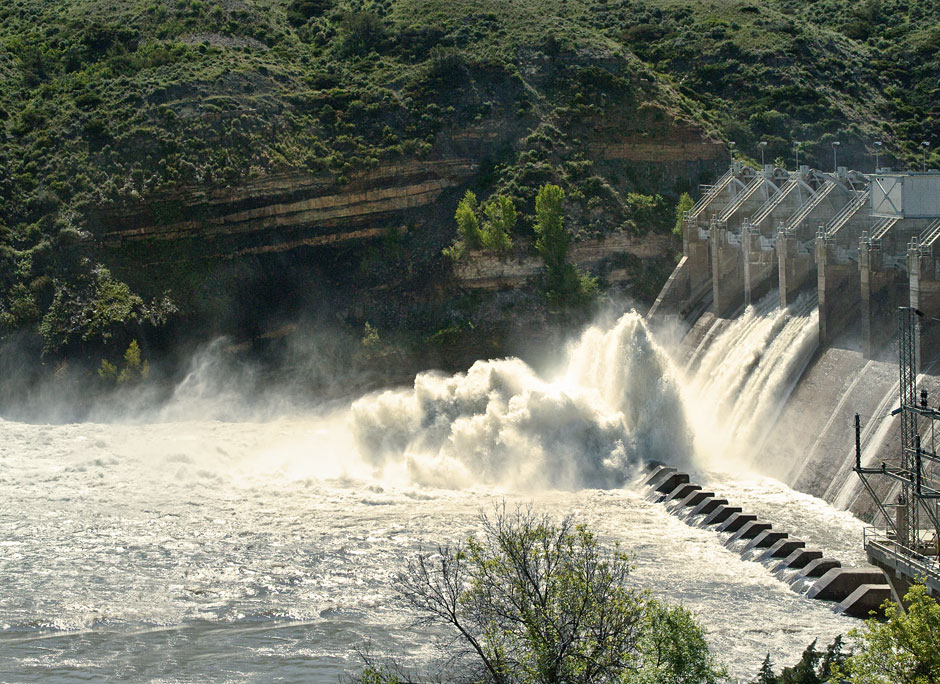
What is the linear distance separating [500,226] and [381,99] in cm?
1775

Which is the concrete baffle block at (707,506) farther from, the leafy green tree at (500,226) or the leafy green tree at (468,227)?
the leafy green tree at (468,227)

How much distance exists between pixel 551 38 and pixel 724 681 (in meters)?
73.1

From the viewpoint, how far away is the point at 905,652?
24797 millimetres

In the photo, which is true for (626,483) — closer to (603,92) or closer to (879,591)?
(879,591)

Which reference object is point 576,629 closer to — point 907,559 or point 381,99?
point 907,559

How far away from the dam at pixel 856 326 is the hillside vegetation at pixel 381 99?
16.8 metres

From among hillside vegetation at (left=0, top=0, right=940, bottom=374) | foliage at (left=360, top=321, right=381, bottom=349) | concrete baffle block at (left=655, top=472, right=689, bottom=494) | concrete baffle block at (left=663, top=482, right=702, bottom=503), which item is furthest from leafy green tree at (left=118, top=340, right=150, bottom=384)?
concrete baffle block at (left=663, top=482, right=702, bottom=503)

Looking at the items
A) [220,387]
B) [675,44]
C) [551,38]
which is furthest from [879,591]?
[675,44]

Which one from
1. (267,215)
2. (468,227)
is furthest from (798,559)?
(267,215)

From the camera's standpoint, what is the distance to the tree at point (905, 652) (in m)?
23.8

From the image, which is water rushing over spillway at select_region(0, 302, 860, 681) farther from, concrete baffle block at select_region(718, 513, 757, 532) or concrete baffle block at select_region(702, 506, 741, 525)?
concrete baffle block at select_region(702, 506, 741, 525)

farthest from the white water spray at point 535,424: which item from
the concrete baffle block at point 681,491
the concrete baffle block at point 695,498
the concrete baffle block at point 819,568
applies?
the concrete baffle block at point 819,568

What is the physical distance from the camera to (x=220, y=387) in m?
76.5

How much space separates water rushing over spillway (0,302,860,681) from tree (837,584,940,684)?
824 cm
